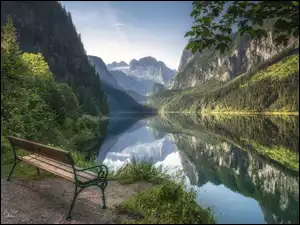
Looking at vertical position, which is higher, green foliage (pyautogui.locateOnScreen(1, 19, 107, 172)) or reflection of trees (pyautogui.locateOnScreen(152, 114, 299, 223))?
green foliage (pyautogui.locateOnScreen(1, 19, 107, 172))

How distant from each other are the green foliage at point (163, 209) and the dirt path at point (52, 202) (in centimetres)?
69

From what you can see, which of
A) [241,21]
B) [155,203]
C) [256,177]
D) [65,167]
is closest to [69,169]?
[65,167]

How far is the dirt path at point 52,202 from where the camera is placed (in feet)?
24.4

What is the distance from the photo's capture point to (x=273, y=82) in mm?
183375

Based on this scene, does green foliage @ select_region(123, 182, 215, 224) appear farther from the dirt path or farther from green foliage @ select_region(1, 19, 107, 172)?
green foliage @ select_region(1, 19, 107, 172)

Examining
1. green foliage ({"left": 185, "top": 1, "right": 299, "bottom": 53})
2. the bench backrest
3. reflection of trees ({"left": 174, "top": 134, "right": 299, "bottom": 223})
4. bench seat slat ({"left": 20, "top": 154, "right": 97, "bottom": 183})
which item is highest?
green foliage ({"left": 185, "top": 1, "right": 299, "bottom": 53})

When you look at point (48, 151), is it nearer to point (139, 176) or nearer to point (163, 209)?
point (163, 209)

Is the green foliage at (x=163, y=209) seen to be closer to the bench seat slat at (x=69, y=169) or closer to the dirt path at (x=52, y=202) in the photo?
the dirt path at (x=52, y=202)

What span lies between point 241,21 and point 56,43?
15077cm

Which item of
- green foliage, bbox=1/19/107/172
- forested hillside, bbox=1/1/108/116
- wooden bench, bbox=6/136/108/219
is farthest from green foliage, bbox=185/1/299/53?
forested hillside, bbox=1/1/108/116

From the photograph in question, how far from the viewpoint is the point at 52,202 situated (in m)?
8.62

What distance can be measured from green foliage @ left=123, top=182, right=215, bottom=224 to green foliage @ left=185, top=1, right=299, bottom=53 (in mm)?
5287

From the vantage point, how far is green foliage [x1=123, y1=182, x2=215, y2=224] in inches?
302

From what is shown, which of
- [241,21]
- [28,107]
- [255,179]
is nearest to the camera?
[241,21]
